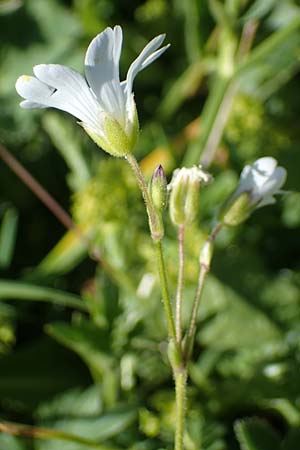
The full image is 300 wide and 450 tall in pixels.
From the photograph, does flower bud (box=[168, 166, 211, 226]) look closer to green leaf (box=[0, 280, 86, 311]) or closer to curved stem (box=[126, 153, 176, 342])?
curved stem (box=[126, 153, 176, 342])

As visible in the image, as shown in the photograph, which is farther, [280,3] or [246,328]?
[280,3]

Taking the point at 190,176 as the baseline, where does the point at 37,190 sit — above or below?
above

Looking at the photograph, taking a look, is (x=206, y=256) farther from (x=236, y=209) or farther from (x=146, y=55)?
(x=146, y=55)

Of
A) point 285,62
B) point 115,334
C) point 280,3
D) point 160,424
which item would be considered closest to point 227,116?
point 285,62

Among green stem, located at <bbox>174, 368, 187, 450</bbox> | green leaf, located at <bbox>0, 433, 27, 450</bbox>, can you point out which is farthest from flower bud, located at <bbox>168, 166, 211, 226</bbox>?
green leaf, located at <bbox>0, 433, 27, 450</bbox>

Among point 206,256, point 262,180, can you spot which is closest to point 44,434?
point 206,256

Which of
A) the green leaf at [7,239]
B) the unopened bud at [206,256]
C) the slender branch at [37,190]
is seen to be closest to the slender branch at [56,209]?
the slender branch at [37,190]

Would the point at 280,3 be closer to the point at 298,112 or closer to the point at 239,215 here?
the point at 298,112
